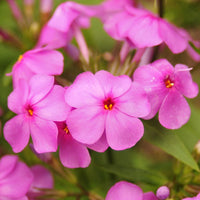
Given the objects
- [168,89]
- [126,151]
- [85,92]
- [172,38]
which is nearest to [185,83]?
[168,89]

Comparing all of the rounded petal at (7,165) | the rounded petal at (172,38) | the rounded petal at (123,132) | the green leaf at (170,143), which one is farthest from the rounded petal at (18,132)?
the rounded petal at (172,38)

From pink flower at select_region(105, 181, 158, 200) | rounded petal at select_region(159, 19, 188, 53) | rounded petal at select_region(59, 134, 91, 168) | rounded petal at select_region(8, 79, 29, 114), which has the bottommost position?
pink flower at select_region(105, 181, 158, 200)

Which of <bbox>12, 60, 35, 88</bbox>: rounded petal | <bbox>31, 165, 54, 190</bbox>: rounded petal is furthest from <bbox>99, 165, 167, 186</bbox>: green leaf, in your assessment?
<bbox>12, 60, 35, 88</bbox>: rounded petal

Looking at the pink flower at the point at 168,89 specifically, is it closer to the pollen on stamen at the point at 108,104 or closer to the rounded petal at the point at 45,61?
the pollen on stamen at the point at 108,104

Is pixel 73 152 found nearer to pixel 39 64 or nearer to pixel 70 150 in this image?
pixel 70 150

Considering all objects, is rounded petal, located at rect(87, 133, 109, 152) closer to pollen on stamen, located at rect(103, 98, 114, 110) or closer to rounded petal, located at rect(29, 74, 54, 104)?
pollen on stamen, located at rect(103, 98, 114, 110)

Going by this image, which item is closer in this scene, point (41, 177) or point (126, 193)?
point (126, 193)

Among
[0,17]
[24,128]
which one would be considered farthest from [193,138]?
[0,17]
